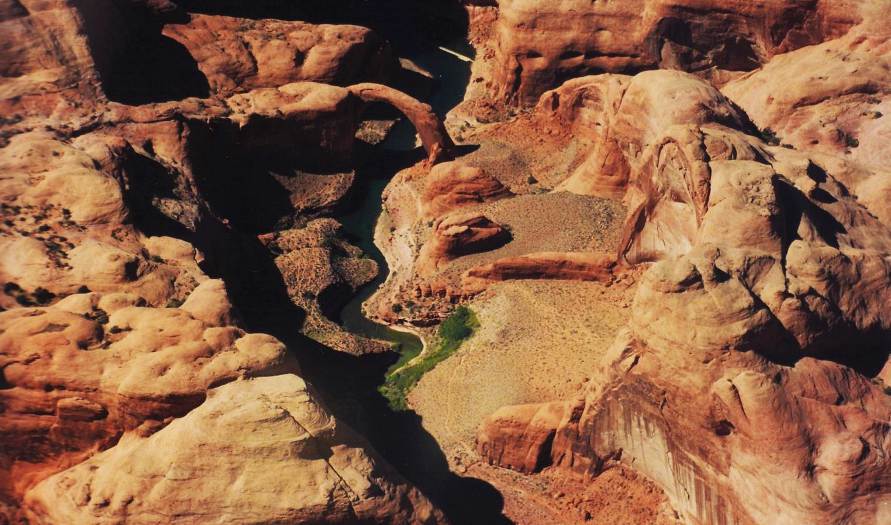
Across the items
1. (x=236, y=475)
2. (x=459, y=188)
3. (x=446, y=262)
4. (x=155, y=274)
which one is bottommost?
(x=446, y=262)

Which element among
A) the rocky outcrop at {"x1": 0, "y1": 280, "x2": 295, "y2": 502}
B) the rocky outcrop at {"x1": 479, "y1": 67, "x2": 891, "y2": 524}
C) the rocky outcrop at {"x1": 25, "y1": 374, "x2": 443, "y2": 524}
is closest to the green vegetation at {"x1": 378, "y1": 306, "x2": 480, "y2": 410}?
the rocky outcrop at {"x1": 479, "y1": 67, "x2": 891, "y2": 524}

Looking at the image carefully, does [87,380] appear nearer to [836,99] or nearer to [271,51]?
[271,51]

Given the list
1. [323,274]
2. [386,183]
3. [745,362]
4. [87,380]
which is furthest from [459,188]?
[87,380]

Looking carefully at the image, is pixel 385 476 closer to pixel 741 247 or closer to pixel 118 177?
pixel 741 247

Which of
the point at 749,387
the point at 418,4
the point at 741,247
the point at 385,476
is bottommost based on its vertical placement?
the point at 385,476

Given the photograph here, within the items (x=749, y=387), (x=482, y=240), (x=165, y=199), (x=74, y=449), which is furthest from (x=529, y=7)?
(x=74, y=449)

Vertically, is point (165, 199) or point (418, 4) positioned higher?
point (418, 4)

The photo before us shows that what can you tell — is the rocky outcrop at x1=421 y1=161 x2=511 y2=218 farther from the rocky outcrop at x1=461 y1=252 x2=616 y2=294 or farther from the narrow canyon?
the rocky outcrop at x1=461 y1=252 x2=616 y2=294

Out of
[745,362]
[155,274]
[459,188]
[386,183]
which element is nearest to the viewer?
[745,362]
